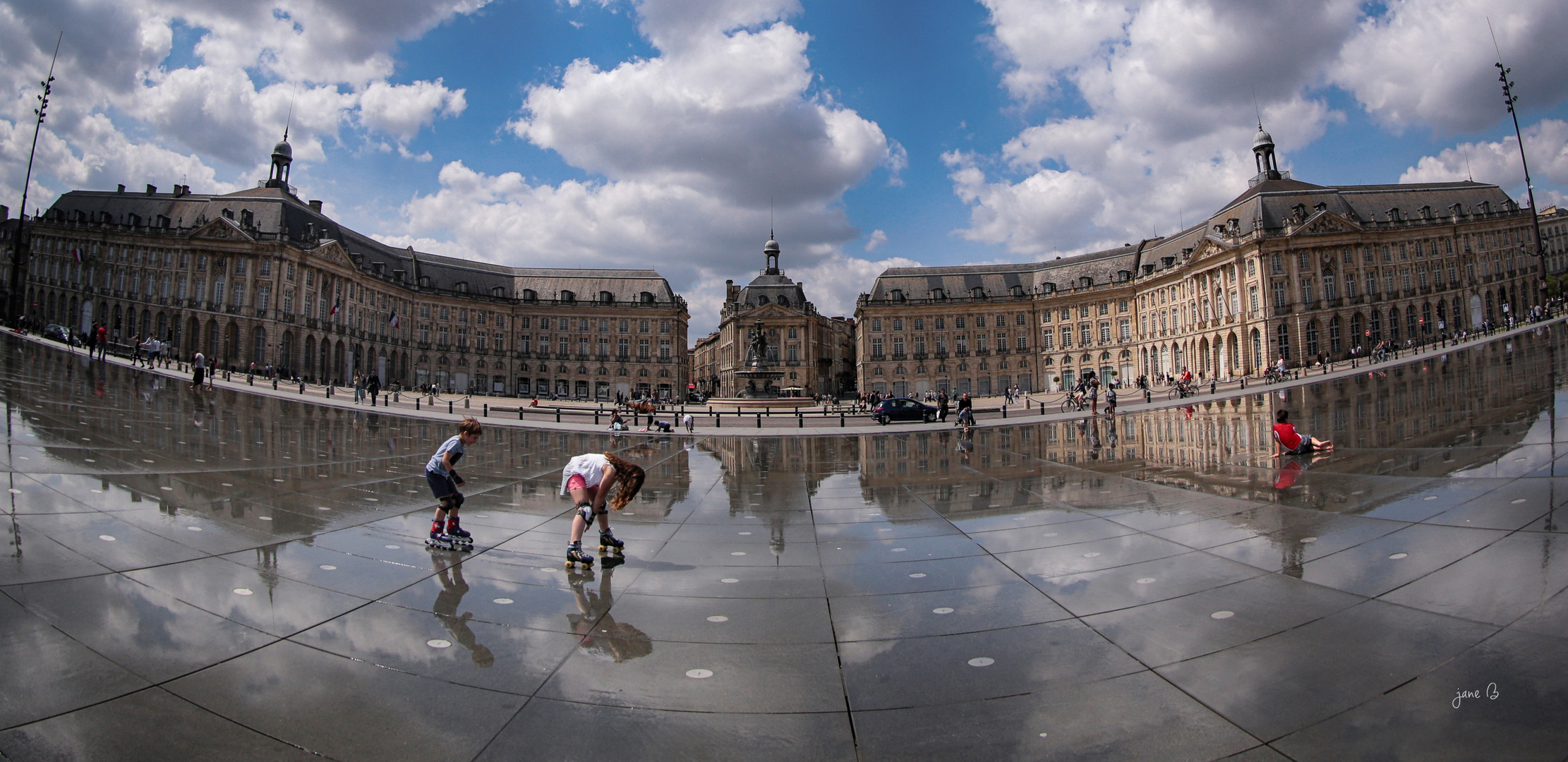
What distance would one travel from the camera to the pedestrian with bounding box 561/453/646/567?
7074mm

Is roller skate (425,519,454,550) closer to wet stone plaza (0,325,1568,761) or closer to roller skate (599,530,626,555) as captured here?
wet stone plaza (0,325,1568,761)

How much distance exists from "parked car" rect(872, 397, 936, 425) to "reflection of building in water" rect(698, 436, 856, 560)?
8818 millimetres

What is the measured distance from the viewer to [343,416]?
1125 inches

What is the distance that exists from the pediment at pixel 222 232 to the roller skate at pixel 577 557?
77.6 m

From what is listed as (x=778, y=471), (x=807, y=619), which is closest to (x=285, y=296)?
(x=778, y=471)

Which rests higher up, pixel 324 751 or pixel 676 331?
pixel 676 331

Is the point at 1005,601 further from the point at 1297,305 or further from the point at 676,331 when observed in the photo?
the point at 676,331

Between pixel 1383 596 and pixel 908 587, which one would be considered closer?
pixel 1383 596

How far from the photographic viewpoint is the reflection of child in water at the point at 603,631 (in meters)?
4.78

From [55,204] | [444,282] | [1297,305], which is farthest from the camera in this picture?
[444,282]

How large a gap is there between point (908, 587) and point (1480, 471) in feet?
28.6

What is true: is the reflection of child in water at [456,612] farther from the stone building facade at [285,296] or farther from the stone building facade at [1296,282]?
the stone building facade at [1296,282]

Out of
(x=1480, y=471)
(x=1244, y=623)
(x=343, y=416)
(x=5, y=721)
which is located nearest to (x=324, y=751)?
(x=5, y=721)
